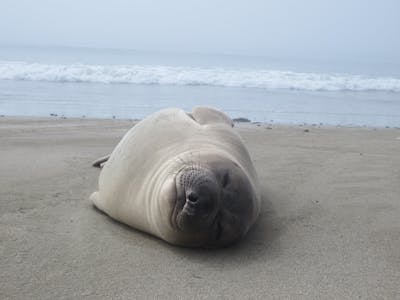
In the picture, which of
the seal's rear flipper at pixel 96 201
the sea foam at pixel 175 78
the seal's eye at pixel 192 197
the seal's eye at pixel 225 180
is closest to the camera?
the seal's eye at pixel 192 197

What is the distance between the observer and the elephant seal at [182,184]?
2.60 m

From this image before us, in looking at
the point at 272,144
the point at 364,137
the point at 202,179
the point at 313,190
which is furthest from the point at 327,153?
the point at 202,179

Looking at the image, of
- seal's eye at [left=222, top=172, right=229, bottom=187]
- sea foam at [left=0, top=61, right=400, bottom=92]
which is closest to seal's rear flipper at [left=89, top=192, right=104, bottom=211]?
seal's eye at [left=222, top=172, right=229, bottom=187]

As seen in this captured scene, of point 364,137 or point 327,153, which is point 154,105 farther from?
point 327,153

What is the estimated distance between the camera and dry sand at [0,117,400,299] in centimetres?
235

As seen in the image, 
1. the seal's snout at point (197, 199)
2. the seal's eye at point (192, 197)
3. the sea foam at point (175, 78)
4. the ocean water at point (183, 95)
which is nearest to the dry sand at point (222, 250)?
the seal's snout at point (197, 199)

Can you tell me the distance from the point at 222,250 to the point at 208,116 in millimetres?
1438

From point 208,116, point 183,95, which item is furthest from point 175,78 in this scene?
point 208,116

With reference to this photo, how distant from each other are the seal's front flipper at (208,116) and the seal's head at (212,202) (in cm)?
108

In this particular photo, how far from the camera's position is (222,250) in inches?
112

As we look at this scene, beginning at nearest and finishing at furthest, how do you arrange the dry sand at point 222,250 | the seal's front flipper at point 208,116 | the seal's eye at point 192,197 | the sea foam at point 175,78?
the dry sand at point 222,250
the seal's eye at point 192,197
the seal's front flipper at point 208,116
the sea foam at point 175,78

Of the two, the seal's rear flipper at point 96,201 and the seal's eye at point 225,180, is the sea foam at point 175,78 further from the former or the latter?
the seal's eye at point 225,180

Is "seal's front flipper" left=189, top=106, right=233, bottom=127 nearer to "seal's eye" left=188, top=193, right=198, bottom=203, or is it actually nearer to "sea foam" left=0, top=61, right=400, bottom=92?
"seal's eye" left=188, top=193, right=198, bottom=203

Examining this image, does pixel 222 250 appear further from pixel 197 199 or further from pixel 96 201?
pixel 96 201
